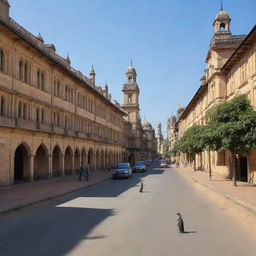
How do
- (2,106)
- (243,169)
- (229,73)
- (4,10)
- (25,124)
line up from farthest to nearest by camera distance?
1. (229,73)
2. (243,169)
3. (25,124)
4. (2,106)
5. (4,10)

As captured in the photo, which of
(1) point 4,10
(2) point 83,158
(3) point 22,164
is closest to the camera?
(1) point 4,10

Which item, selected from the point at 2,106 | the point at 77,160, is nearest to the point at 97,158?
the point at 77,160

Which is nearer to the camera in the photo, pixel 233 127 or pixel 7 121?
pixel 233 127

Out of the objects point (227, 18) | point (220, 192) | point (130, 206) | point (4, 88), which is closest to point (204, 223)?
point (130, 206)

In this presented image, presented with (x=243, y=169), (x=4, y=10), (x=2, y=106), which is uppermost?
(x=4, y=10)

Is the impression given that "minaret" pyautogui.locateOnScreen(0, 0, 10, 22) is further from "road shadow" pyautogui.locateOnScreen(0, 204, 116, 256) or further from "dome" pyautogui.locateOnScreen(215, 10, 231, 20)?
"dome" pyautogui.locateOnScreen(215, 10, 231, 20)

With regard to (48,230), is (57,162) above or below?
above

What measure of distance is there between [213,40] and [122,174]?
17415 mm

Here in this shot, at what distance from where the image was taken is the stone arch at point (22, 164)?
1146 inches

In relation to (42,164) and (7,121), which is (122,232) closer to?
(7,121)

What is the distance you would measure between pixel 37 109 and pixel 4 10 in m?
9.17

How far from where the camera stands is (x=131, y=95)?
4154 inches

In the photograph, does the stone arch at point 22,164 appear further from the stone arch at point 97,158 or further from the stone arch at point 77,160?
the stone arch at point 97,158

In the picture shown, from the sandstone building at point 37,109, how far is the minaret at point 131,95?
53553 millimetres
